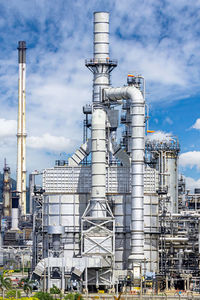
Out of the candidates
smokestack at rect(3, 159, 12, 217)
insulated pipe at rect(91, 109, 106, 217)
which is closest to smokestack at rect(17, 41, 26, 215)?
smokestack at rect(3, 159, 12, 217)

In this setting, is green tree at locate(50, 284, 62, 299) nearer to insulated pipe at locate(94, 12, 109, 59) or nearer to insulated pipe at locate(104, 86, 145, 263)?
insulated pipe at locate(104, 86, 145, 263)

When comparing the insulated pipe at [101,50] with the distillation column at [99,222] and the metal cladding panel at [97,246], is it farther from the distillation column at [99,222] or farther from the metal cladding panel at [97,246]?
the metal cladding panel at [97,246]

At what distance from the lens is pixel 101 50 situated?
95.2m

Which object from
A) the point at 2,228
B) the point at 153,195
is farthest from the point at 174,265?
the point at 2,228

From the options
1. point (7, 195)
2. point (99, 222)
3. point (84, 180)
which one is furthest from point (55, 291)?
point (7, 195)

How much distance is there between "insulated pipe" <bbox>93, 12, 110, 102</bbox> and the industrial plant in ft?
0.47

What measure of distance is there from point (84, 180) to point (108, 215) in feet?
20.8

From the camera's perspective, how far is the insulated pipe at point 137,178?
86.1 meters

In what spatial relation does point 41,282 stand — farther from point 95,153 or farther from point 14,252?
point 14,252

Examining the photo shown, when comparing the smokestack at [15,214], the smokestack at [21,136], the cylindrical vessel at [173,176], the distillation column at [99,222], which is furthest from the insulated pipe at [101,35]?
the smokestack at [21,136]

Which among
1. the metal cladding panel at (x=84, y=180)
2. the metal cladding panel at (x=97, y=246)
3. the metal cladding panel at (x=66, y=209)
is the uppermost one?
the metal cladding panel at (x=84, y=180)

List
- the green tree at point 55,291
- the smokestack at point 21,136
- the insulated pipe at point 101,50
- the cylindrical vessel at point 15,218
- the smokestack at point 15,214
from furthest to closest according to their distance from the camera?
1. the smokestack at point 21,136
2. the smokestack at point 15,214
3. the cylindrical vessel at point 15,218
4. the insulated pipe at point 101,50
5. the green tree at point 55,291

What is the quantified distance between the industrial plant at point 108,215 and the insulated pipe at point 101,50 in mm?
142

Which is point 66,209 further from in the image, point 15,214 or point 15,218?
point 15,218
